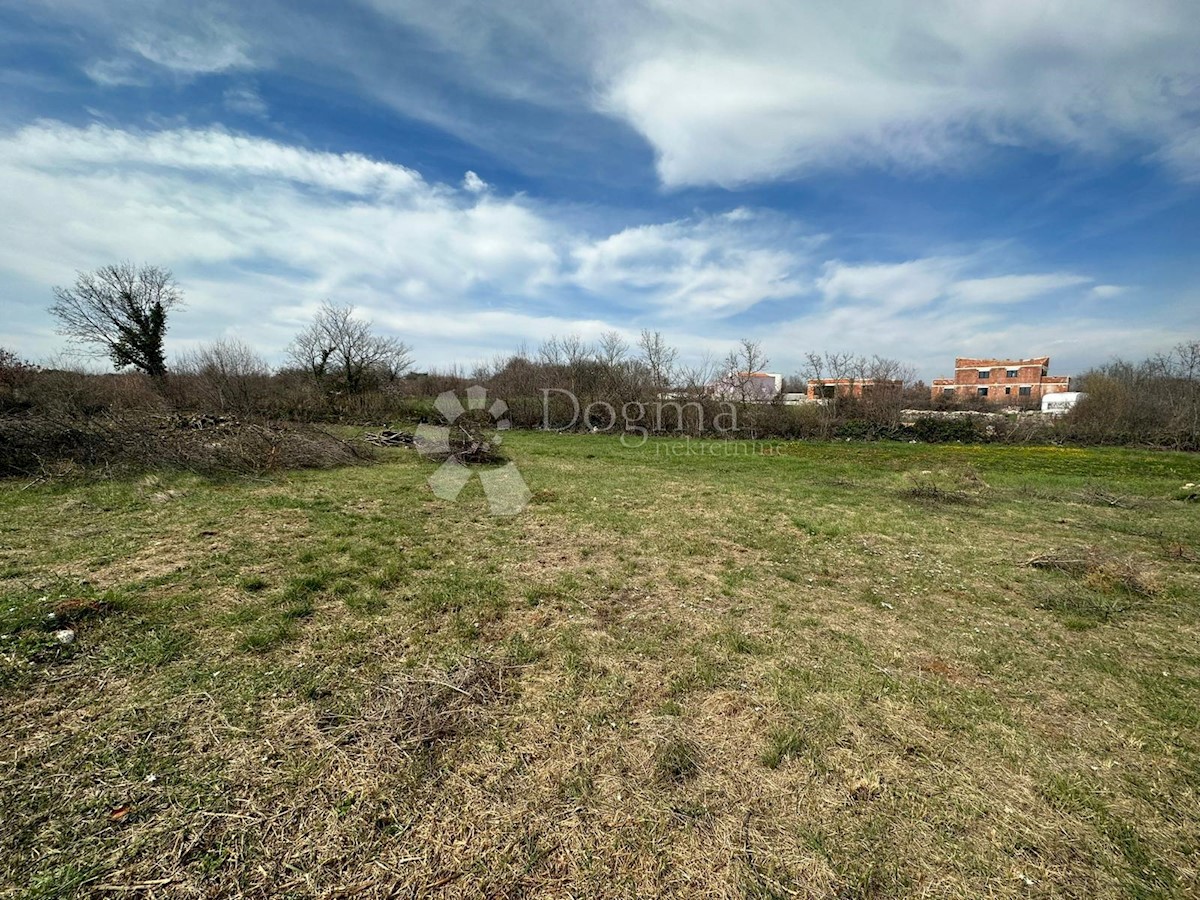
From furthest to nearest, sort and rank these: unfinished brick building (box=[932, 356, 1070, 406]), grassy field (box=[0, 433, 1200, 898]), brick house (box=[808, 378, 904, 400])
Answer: unfinished brick building (box=[932, 356, 1070, 406])
brick house (box=[808, 378, 904, 400])
grassy field (box=[0, 433, 1200, 898])

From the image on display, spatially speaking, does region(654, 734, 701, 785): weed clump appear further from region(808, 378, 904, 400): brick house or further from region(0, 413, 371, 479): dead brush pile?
region(808, 378, 904, 400): brick house

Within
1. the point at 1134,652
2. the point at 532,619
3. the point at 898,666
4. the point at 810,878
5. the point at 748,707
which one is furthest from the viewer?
the point at 532,619

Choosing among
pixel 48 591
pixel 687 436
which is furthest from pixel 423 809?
pixel 687 436

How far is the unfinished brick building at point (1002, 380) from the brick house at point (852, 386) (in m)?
37.0

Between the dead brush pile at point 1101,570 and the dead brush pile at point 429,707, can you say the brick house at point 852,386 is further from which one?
the dead brush pile at point 429,707

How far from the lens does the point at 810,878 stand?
1949mm

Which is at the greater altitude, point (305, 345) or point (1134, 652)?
point (305, 345)

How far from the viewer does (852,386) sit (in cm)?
2625

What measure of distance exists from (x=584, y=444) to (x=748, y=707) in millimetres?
17347

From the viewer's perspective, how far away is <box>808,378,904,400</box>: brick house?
24.7 m

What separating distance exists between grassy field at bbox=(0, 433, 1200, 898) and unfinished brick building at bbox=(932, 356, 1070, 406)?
2439 inches

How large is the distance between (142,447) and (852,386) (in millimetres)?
Answer: 29679

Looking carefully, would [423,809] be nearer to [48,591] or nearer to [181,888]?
[181,888]

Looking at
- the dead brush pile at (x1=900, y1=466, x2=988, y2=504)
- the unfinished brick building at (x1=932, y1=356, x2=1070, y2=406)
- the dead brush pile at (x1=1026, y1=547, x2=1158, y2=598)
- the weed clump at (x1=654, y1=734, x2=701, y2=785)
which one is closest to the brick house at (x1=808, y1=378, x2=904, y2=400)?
the dead brush pile at (x1=900, y1=466, x2=988, y2=504)
